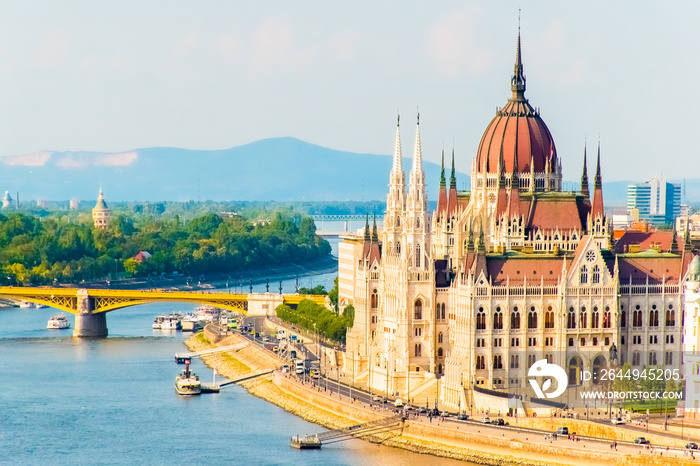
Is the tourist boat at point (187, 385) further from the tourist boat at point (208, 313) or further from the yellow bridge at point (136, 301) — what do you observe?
the tourist boat at point (208, 313)

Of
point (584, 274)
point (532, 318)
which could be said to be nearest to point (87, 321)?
point (532, 318)

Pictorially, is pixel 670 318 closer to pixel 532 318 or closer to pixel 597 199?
pixel 532 318

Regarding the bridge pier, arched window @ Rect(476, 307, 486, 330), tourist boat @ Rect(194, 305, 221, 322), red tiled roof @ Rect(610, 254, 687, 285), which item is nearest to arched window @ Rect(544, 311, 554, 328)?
arched window @ Rect(476, 307, 486, 330)

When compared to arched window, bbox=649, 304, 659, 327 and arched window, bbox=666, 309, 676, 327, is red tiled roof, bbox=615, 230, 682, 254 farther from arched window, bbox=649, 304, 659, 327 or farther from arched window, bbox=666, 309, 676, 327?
arched window, bbox=649, 304, 659, 327

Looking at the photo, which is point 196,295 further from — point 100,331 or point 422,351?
point 422,351

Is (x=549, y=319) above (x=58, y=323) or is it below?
above

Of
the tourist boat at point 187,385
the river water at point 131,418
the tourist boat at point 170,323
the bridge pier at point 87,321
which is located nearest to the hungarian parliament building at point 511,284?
the river water at point 131,418

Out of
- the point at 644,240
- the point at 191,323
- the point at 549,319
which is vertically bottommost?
the point at 191,323
